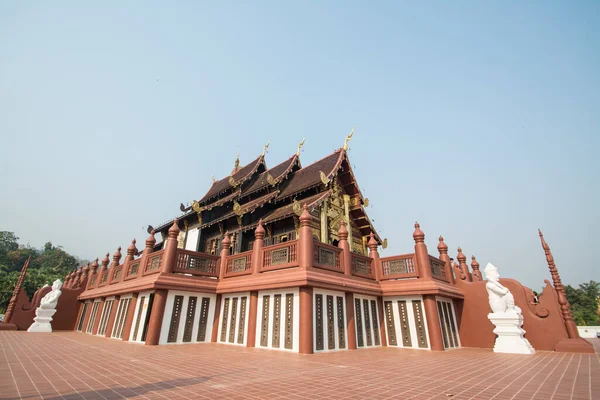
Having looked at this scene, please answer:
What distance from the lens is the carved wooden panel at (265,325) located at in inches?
336

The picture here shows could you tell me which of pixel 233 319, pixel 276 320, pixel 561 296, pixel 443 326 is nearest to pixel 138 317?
pixel 233 319

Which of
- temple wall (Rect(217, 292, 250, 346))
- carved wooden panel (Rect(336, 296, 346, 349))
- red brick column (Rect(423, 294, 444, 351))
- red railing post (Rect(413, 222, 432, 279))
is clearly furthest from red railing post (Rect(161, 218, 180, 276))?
red brick column (Rect(423, 294, 444, 351))

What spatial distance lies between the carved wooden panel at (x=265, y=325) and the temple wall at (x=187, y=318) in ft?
7.53

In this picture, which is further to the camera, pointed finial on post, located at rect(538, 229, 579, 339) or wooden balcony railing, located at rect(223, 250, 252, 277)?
wooden balcony railing, located at rect(223, 250, 252, 277)

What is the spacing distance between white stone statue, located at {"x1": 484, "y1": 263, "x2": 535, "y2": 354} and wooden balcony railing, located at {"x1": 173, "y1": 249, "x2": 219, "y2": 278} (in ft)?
28.9

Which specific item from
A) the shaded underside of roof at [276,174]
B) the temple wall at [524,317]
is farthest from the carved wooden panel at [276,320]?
the shaded underside of roof at [276,174]

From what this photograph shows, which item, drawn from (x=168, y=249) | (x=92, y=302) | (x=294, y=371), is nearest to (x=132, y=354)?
(x=168, y=249)

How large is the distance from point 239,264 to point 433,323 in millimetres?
6357

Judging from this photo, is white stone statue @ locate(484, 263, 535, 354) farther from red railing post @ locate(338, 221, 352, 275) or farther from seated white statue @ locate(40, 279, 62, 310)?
seated white statue @ locate(40, 279, 62, 310)

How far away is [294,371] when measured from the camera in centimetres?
513

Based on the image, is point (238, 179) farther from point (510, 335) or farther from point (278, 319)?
point (510, 335)

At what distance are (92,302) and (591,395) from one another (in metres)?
18.6

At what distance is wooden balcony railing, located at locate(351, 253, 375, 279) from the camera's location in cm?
994

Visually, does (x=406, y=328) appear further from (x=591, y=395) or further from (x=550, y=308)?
(x=591, y=395)
